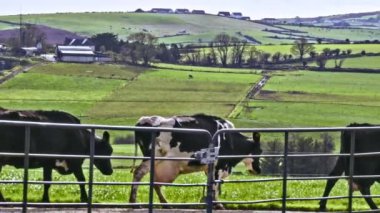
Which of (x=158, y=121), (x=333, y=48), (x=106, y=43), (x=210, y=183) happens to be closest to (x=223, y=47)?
(x=333, y=48)

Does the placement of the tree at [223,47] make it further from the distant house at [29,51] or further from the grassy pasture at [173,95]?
the distant house at [29,51]

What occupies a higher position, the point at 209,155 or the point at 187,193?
the point at 209,155

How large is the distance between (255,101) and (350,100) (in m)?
11.7

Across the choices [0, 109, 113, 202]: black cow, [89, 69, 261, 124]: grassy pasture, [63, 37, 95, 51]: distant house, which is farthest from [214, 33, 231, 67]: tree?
[0, 109, 113, 202]: black cow

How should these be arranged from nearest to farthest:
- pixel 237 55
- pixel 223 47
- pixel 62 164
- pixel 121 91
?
pixel 62 164
pixel 121 91
pixel 237 55
pixel 223 47

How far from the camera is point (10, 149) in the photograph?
52.2ft

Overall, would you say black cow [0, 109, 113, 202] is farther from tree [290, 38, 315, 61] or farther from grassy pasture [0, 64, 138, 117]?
tree [290, 38, 315, 61]

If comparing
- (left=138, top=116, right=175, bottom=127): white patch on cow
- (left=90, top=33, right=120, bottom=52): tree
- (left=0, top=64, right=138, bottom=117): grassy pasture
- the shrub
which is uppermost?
(left=138, top=116, right=175, bottom=127): white patch on cow

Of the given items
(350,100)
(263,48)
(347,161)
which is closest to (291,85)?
(350,100)

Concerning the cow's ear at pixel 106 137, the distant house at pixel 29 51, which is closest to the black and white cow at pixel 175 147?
the cow's ear at pixel 106 137

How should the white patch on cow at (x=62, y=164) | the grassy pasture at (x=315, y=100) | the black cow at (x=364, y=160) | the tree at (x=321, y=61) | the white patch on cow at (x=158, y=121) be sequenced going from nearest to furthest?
1. the black cow at (x=364, y=160)
2. the white patch on cow at (x=62, y=164)
3. the white patch on cow at (x=158, y=121)
4. the grassy pasture at (x=315, y=100)
5. the tree at (x=321, y=61)

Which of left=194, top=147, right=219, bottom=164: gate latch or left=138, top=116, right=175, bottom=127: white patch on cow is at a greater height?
left=194, top=147, right=219, bottom=164: gate latch

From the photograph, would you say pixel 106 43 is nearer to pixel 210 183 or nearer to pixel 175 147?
pixel 175 147

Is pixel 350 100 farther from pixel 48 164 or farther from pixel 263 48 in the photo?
pixel 48 164
